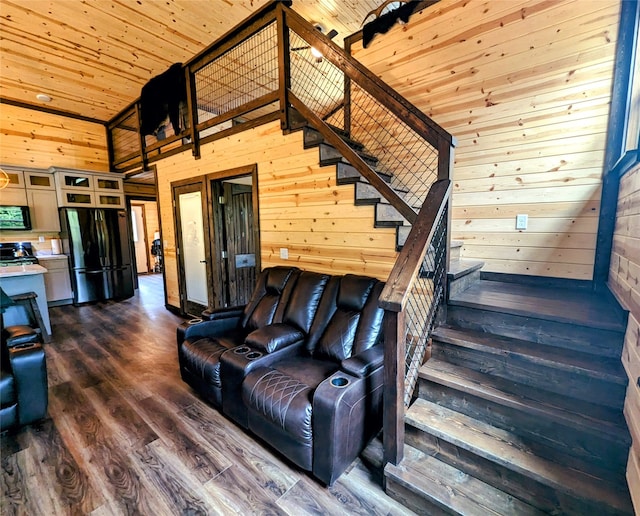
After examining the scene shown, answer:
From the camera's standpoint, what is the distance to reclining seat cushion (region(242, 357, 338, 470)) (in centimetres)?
161

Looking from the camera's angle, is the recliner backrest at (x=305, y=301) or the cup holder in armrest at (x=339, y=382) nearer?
the cup holder in armrest at (x=339, y=382)

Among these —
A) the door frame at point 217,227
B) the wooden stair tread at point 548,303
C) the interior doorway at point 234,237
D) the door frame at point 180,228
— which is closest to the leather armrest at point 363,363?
the wooden stair tread at point 548,303

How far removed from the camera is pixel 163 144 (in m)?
4.57

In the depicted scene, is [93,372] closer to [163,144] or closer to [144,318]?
[144,318]

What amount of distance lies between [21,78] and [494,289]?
22.4ft

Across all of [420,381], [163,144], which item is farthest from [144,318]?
[420,381]

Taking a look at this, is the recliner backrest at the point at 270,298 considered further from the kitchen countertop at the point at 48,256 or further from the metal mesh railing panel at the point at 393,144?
the kitchen countertop at the point at 48,256

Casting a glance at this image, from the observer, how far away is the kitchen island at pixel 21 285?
343cm

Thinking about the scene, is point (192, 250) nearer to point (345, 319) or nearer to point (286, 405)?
point (345, 319)

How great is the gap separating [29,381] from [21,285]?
2.27 metres

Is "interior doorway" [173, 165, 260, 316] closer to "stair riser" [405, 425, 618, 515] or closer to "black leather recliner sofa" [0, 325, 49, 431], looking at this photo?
"black leather recliner sofa" [0, 325, 49, 431]

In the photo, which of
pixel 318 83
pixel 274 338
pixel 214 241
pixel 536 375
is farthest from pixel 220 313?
pixel 318 83

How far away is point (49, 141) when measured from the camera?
5.34 meters

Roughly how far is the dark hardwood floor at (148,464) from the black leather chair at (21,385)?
130mm
